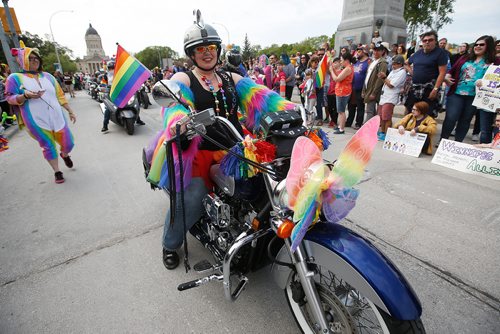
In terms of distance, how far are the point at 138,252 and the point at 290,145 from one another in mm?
1958

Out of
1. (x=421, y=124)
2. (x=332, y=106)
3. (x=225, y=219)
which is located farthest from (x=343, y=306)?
(x=332, y=106)

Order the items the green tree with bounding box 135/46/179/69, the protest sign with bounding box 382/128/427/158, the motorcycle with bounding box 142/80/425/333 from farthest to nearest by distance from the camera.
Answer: the green tree with bounding box 135/46/179/69 < the protest sign with bounding box 382/128/427/158 < the motorcycle with bounding box 142/80/425/333

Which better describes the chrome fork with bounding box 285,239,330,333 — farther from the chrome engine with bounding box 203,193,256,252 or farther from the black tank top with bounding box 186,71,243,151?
the black tank top with bounding box 186,71,243,151

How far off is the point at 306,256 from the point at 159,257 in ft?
5.39

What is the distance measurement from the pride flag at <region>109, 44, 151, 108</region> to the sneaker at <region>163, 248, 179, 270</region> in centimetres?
139

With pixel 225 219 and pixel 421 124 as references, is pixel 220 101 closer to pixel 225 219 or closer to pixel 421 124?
pixel 225 219

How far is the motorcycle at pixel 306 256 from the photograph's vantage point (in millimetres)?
1198

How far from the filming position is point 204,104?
6.57 ft

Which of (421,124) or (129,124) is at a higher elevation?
(421,124)

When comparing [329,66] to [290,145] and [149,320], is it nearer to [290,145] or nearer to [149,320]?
[290,145]

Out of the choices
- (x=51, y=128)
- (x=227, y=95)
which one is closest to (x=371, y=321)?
(x=227, y=95)

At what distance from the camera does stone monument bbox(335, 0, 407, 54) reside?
1342cm

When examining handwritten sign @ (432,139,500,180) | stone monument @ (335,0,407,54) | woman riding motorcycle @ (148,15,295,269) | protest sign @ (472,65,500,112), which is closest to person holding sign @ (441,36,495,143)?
protest sign @ (472,65,500,112)

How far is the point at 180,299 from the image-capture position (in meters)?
2.06
